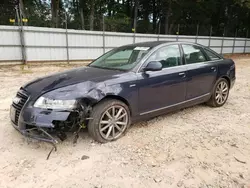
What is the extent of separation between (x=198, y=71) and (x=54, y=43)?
9180mm

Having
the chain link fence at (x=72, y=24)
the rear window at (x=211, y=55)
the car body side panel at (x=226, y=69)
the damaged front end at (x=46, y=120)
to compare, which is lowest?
the damaged front end at (x=46, y=120)

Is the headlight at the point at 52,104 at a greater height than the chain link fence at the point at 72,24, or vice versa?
the chain link fence at the point at 72,24

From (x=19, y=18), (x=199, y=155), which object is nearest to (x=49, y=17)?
(x=19, y=18)

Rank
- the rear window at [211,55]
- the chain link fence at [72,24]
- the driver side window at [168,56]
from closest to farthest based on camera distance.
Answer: the driver side window at [168,56]
the rear window at [211,55]
the chain link fence at [72,24]

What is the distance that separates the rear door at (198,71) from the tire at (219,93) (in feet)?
0.63

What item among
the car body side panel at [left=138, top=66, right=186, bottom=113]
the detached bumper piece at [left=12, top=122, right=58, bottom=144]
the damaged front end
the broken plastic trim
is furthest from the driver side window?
the detached bumper piece at [left=12, top=122, right=58, bottom=144]

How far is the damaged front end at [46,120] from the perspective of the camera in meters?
2.62

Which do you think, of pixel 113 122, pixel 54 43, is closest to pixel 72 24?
pixel 54 43

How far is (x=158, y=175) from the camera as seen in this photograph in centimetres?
240

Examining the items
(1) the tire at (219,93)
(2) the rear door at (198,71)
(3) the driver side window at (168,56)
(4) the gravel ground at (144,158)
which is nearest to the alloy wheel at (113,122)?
(4) the gravel ground at (144,158)

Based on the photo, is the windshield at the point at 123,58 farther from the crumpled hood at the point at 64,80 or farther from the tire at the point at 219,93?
the tire at the point at 219,93

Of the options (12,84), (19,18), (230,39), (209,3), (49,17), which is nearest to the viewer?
(12,84)

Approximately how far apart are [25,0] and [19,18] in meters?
7.09

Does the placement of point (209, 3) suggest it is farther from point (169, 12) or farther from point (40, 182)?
point (40, 182)
